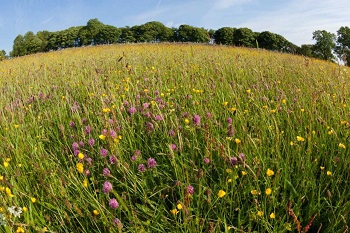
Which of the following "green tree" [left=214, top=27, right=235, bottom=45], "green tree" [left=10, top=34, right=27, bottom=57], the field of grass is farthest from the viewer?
"green tree" [left=214, top=27, right=235, bottom=45]

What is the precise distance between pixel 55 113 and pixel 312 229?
2.48 metres

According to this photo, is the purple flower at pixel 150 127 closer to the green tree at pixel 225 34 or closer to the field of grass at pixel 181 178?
the field of grass at pixel 181 178

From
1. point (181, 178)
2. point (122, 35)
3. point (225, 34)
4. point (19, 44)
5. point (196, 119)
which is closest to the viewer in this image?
point (181, 178)

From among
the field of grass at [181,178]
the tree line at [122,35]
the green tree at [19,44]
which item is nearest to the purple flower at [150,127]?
the field of grass at [181,178]

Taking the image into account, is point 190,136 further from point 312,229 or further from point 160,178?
point 312,229

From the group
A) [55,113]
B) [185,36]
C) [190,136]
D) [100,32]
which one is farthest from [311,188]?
[100,32]

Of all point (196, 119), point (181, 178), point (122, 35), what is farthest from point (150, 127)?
point (122, 35)

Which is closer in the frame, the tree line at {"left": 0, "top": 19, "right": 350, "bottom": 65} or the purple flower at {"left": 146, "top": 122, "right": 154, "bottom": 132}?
the purple flower at {"left": 146, "top": 122, "right": 154, "bottom": 132}

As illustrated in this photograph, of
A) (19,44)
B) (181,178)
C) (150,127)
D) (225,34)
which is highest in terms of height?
(19,44)

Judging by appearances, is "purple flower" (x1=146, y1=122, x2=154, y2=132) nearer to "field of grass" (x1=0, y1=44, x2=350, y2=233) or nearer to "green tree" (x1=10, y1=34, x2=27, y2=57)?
"field of grass" (x1=0, y1=44, x2=350, y2=233)

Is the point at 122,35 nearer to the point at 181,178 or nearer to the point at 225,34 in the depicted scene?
the point at 225,34

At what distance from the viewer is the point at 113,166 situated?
1.83 meters

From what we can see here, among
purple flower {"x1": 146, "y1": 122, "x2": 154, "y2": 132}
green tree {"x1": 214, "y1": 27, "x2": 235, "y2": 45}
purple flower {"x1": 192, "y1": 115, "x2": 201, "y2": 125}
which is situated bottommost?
purple flower {"x1": 146, "y1": 122, "x2": 154, "y2": 132}

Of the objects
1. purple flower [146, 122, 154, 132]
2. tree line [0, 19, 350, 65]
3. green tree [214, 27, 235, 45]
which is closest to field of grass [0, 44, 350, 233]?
purple flower [146, 122, 154, 132]
